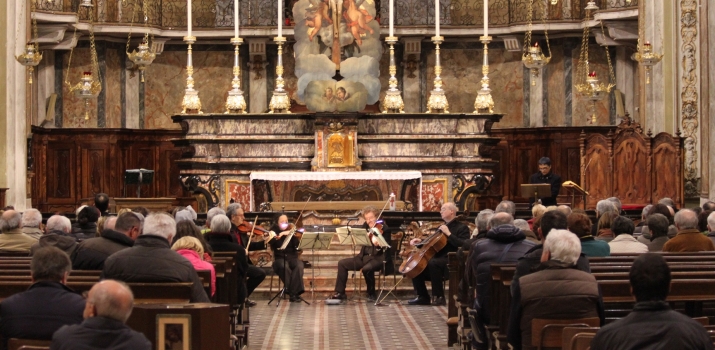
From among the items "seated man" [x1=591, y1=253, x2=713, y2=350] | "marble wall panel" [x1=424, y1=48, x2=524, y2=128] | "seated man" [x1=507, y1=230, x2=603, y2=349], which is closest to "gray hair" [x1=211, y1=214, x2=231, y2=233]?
"seated man" [x1=507, y1=230, x2=603, y2=349]

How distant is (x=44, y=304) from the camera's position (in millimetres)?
6242

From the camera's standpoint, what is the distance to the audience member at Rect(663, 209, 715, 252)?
1056 cm

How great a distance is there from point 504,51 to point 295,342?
14775 mm

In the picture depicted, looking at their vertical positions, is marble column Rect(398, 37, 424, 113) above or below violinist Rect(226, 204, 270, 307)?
above

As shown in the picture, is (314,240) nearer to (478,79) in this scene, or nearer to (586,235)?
(586,235)

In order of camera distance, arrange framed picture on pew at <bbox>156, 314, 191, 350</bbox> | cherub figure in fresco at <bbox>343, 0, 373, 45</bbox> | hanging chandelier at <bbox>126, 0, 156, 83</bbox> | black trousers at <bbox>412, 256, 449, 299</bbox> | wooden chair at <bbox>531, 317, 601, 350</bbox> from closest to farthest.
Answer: framed picture on pew at <bbox>156, 314, 191, 350</bbox>
wooden chair at <bbox>531, 317, 601, 350</bbox>
black trousers at <bbox>412, 256, 449, 299</bbox>
cherub figure in fresco at <bbox>343, 0, 373, 45</bbox>
hanging chandelier at <bbox>126, 0, 156, 83</bbox>

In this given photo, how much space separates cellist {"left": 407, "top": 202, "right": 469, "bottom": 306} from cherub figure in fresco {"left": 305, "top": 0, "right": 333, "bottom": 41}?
828 centimetres

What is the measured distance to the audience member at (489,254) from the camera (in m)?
9.17

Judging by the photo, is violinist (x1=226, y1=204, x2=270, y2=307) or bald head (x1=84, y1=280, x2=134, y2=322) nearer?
bald head (x1=84, y1=280, x2=134, y2=322)

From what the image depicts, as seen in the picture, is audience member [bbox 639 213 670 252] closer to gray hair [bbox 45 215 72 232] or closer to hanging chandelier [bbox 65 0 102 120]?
gray hair [bbox 45 215 72 232]

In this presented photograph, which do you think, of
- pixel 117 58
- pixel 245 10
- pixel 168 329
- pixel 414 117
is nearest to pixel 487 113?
pixel 414 117

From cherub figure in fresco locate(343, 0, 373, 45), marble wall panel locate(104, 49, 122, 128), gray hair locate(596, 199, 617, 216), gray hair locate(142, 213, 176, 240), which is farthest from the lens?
marble wall panel locate(104, 49, 122, 128)

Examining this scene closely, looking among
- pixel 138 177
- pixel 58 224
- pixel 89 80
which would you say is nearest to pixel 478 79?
pixel 89 80

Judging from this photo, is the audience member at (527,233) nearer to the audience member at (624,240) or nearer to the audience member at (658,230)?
the audience member at (624,240)
